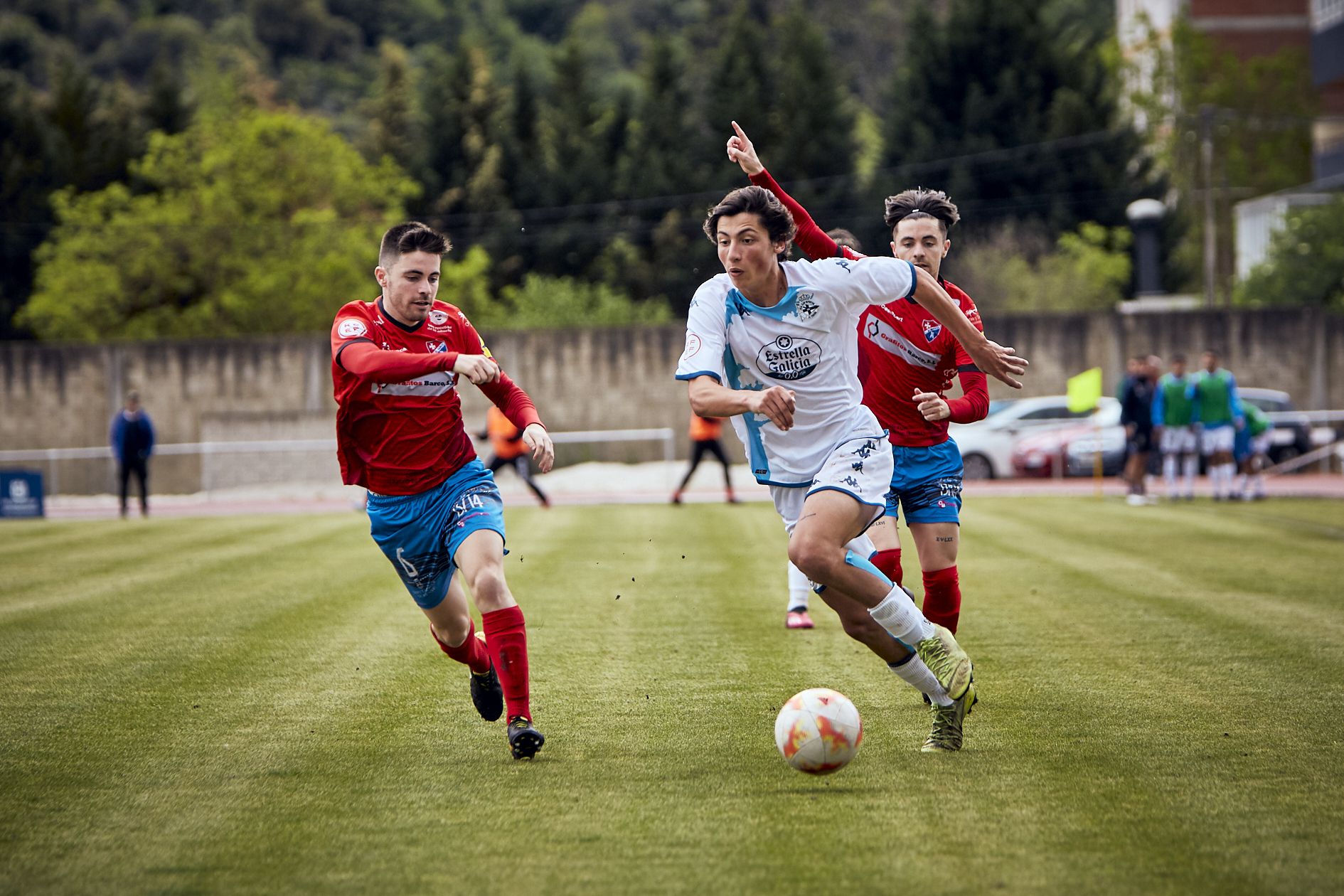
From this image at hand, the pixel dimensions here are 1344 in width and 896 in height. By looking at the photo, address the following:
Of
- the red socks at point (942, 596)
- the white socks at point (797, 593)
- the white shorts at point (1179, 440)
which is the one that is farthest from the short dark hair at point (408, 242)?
the white shorts at point (1179, 440)

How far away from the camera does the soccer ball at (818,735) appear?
541 centimetres

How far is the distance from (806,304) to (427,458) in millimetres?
1766

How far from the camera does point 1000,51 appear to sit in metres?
51.6

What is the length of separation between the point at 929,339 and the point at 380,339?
2664 millimetres

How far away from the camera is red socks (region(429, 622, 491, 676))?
6516 mm

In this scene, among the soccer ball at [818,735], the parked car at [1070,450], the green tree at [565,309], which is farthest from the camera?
the green tree at [565,309]

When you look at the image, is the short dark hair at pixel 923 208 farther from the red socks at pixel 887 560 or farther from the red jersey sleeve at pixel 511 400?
the red jersey sleeve at pixel 511 400

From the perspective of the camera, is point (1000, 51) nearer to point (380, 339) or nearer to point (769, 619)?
point (769, 619)

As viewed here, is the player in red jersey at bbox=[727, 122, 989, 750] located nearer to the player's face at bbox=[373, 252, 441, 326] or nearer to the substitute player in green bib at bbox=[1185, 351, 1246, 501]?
the player's face at bbox=[373, 252, 441, 326]

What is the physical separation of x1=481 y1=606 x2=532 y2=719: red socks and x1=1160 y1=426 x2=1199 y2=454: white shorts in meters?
18.0

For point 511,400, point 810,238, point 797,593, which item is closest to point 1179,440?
point 797,593

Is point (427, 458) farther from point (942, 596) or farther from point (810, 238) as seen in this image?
point (942, 596)

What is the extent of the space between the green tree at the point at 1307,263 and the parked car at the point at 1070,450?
59.4ft

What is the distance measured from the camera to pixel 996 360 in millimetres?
6039
